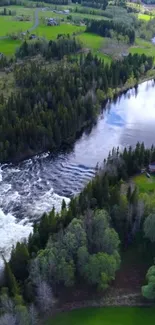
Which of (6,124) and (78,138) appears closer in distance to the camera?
(6,124)

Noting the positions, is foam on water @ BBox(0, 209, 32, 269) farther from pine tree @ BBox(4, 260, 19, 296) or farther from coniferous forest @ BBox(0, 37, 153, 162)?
coniferous forest @ BBox(0, 37, 153, 162)

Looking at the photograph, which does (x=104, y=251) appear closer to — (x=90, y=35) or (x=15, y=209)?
(x=15, y=209)

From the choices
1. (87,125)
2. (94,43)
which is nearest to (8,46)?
(94,43)

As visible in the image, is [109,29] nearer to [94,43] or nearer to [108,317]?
[94,43]

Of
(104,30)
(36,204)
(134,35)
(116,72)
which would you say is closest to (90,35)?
(104,30)

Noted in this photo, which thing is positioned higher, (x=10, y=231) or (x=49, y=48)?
(x=49, y=48)

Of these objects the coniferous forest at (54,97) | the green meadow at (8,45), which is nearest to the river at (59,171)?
the coniferous forest at (54,97)

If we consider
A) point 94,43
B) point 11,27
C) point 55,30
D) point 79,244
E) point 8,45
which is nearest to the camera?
point 79,244
